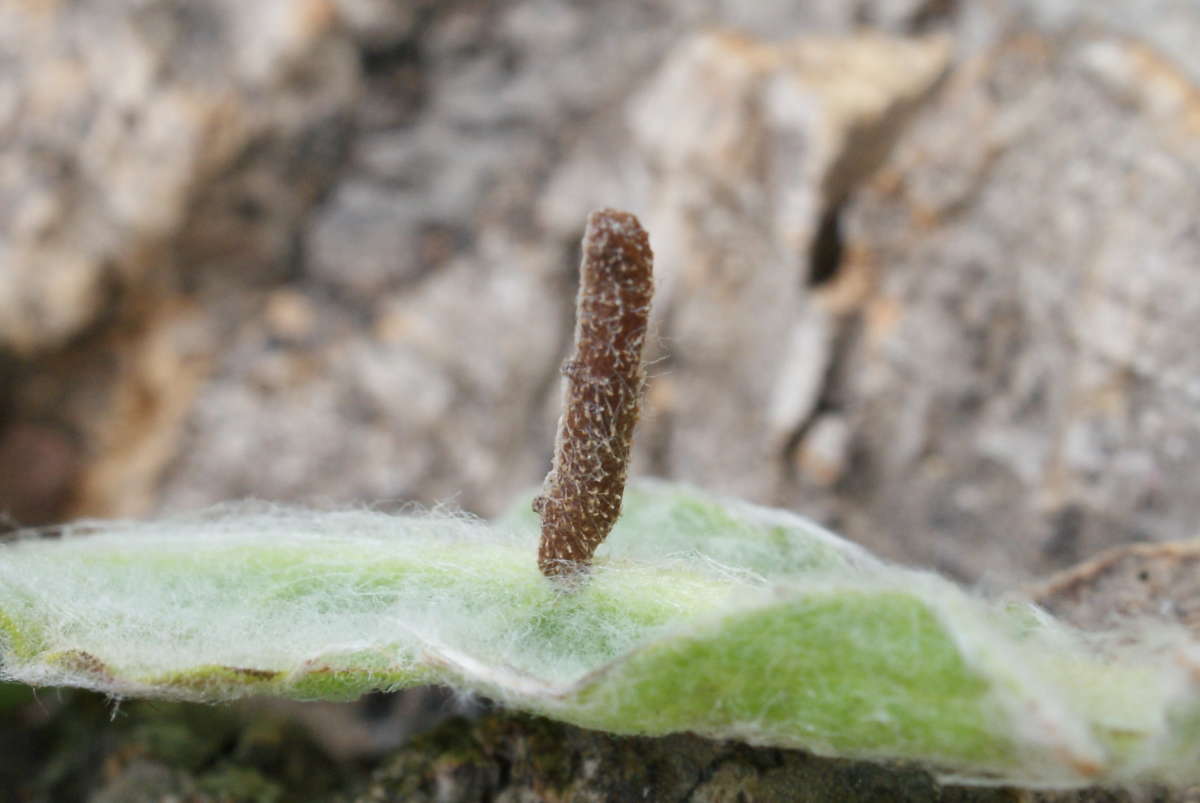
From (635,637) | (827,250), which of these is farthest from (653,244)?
(635,637)

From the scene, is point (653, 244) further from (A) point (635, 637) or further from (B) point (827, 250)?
(A) point (635, 637)

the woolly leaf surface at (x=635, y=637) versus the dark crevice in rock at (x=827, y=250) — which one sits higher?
the dark crevice in rock at (x=827, y=250)

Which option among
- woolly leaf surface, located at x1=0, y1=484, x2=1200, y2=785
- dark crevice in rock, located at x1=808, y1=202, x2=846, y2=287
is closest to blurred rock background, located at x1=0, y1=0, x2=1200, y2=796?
dark crevice in rock, located at x1=808, y1=202, x2=846, y2=287

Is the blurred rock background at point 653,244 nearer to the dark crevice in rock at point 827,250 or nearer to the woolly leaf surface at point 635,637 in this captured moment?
the dark crevice in rock at point 827,250

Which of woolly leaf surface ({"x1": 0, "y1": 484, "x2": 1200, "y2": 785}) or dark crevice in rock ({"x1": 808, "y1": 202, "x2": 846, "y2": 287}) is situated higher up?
dark crevice in rock ({"x1": 808, "y1": 202, "x2": 846, "y2": 287})

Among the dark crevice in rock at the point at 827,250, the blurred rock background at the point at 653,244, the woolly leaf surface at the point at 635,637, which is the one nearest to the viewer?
the woolly leaf surface at the point at 635,637

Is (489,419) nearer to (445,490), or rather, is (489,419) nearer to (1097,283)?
(445,490)

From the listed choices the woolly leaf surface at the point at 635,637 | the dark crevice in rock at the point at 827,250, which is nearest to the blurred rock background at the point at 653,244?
the dark crevice in rock at the point at 827,250

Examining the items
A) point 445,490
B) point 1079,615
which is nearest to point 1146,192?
point 1079,615

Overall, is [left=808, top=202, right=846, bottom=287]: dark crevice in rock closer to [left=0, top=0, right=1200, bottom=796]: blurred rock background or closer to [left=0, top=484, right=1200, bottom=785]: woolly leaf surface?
[left=0, top=0, right=1200, bottom=796]: blurred rock background
